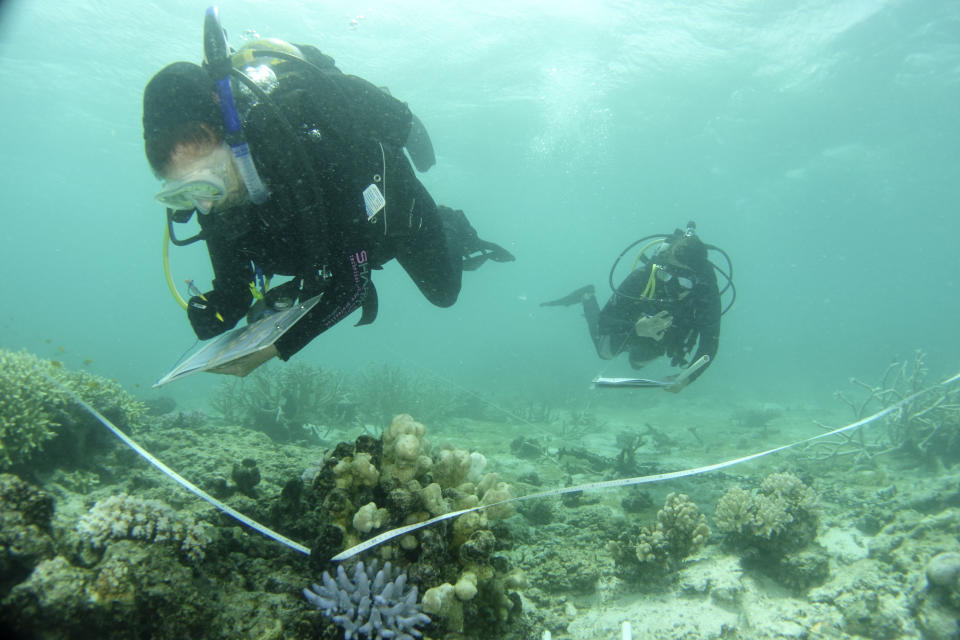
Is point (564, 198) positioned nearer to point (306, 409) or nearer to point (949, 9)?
point (949, 9)

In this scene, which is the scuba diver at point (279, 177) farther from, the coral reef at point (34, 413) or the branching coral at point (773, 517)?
the branching coral at point (773, 517)

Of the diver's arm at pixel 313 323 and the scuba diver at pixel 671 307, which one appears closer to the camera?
the diver's arm at pixel 313 323

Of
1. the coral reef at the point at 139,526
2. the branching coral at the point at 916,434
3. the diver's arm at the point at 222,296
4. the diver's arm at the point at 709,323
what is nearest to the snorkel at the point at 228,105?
the diver's arm at the point at 222,296

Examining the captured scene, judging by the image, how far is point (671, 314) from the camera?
270 inches

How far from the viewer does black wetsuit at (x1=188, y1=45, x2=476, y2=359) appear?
2742 mm

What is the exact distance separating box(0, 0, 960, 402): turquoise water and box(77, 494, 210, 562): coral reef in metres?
12.2

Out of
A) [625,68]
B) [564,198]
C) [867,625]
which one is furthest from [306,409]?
[564,198]

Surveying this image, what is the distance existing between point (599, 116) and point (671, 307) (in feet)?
84.0

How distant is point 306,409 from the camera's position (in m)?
9.84

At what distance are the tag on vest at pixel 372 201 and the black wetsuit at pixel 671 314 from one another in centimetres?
434

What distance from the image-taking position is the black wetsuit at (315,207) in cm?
274

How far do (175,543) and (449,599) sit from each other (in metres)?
1.45

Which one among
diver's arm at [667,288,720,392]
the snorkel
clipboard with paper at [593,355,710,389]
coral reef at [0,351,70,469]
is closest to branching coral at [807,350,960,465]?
diver's arm at [667,288,720,392]

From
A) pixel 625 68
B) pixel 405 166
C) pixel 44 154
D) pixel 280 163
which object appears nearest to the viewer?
pixel 280 163
